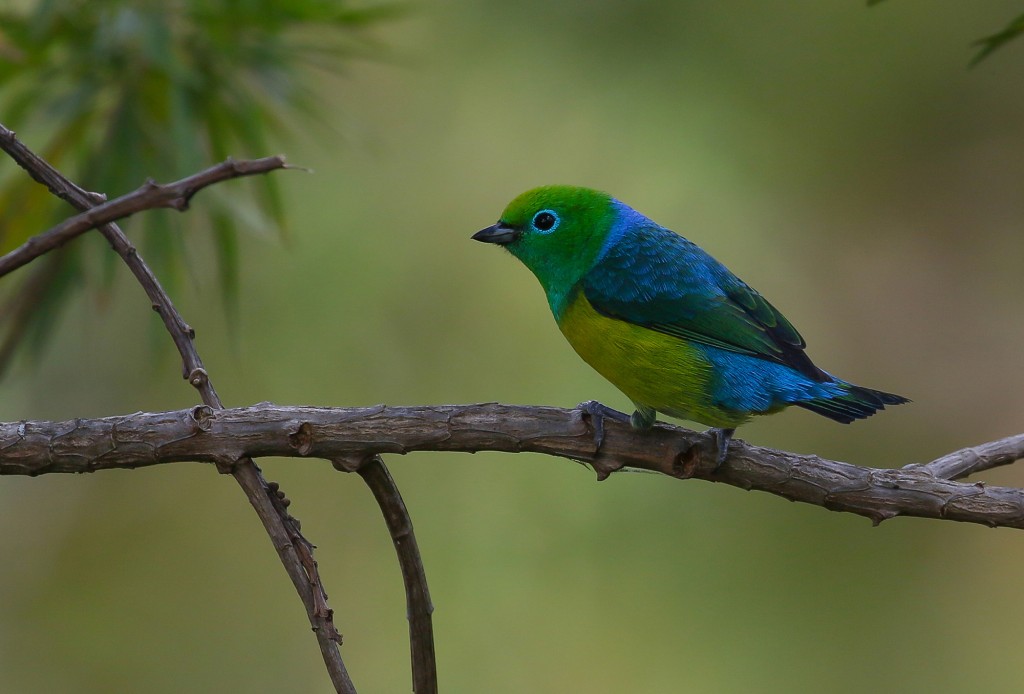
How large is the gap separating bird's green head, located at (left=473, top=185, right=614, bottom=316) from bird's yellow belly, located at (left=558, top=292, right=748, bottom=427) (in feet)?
1.04

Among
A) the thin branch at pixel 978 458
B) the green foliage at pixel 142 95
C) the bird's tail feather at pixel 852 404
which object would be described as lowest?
the thin branch at pixel 978 458

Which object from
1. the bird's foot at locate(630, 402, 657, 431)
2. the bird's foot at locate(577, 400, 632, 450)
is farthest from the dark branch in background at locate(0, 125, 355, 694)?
the bird's foot at locate(630, 402, 657, 431)

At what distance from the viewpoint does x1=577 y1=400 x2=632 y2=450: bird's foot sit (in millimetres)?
2695

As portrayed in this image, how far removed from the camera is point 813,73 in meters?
8.05

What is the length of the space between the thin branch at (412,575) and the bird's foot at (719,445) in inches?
33.4

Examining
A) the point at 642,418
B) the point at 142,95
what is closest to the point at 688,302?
the point at 642,418

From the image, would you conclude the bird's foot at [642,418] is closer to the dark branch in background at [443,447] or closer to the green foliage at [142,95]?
the dark branch in background at [443,447]

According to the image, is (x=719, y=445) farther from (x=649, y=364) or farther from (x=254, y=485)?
(x=254, y=485)

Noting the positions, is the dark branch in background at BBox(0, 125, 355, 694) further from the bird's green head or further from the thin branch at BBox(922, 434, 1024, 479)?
the thin branch at BBox(922, 434, 1024, 479)

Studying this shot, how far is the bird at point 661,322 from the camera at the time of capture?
3291mm

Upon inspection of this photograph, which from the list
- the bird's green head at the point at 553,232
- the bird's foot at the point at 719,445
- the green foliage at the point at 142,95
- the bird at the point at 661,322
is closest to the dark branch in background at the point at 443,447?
the bird's foot at the point at 719,445

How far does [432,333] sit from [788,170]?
2941mm

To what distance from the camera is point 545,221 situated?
387 cm

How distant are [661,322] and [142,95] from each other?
2.44 m
